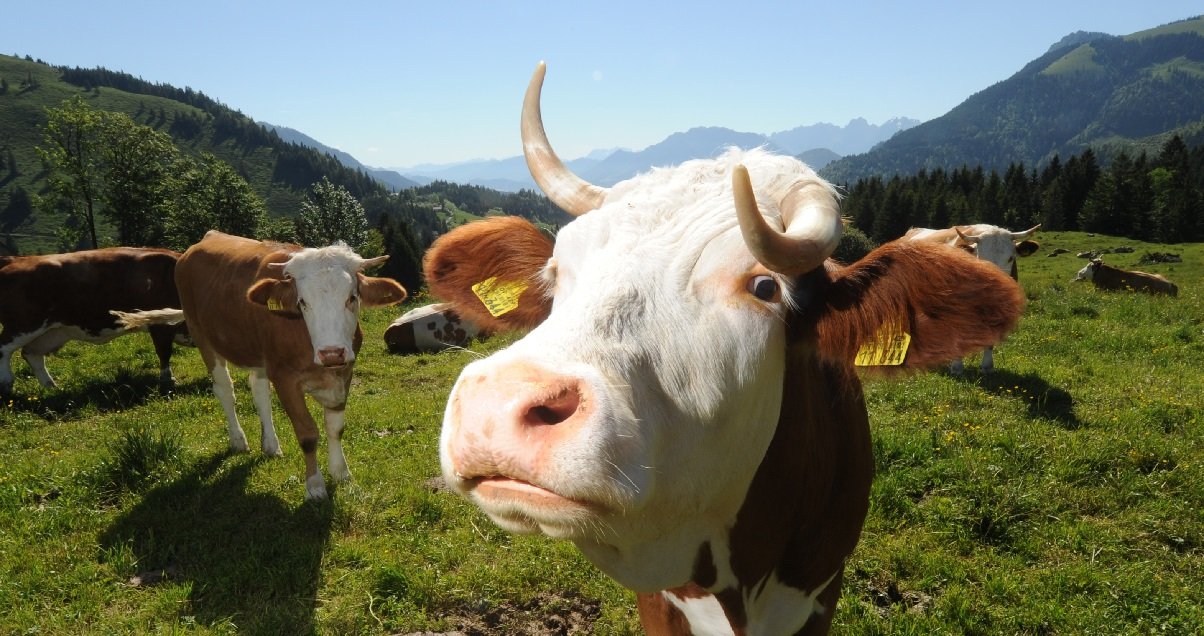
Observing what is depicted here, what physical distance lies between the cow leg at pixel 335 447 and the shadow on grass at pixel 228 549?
541 mm

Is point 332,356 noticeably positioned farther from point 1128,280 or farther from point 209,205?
point 209,205

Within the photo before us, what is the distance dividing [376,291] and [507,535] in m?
2.79

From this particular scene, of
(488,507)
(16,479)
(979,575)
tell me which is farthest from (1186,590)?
(16,479)

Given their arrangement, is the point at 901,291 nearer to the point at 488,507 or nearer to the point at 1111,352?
the point at 488,507

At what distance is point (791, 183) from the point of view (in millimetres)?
2016

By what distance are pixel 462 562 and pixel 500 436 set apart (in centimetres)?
380

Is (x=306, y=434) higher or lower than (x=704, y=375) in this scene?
lower

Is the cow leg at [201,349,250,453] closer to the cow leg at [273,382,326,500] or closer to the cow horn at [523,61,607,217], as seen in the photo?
the cow leg at [273,382,326,500]

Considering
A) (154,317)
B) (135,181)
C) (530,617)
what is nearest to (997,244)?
(530,617)

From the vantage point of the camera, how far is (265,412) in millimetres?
6922

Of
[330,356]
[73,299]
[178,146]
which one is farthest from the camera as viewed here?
[178,146]

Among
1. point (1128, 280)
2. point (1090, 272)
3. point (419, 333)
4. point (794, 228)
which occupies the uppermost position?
point (794, 228)

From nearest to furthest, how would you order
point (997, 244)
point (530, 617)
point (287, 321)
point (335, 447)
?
point (530, 617)
point (287, 321)
point (335, 447)
point (997, 244)

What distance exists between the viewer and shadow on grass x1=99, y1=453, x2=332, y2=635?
4234mm
